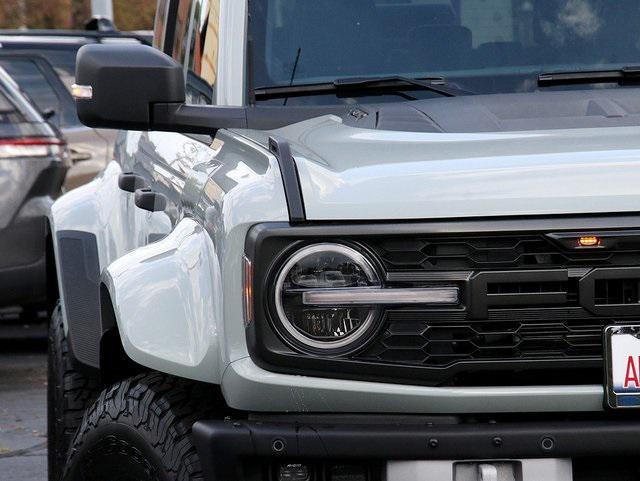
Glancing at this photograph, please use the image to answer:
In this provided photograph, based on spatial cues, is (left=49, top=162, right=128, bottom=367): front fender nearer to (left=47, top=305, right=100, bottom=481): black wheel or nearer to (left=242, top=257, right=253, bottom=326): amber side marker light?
(left=47, top=305, right=100, bottom=481): black wheel

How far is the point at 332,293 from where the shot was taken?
3.17 metres

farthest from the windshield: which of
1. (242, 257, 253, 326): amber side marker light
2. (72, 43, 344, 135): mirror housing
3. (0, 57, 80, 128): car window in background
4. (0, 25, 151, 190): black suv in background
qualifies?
(0, 57, 80, 128): car window in background

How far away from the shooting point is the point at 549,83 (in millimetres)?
4090

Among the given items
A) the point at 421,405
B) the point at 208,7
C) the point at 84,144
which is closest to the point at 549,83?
the point at 208,7

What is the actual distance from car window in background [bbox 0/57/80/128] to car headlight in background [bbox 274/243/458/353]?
9.38 metres

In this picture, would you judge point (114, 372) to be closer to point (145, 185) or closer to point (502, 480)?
point (145, 185)

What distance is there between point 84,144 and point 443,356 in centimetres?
917

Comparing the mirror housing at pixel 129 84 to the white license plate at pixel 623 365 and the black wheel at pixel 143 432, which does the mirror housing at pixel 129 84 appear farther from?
the white license plate at pixel 623 365

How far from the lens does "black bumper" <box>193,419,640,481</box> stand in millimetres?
3113

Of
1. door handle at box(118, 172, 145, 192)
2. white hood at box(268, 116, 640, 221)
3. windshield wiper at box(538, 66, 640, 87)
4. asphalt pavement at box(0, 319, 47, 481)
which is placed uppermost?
windshield wiper at box(538, 66, 640, 87)

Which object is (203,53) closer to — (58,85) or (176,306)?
(176,306)

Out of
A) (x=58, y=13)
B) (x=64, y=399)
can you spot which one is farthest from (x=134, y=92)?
(x=58, y=13)

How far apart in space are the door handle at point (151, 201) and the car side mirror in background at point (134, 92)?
1.09 feet

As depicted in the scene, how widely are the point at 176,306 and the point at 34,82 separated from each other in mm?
9370
